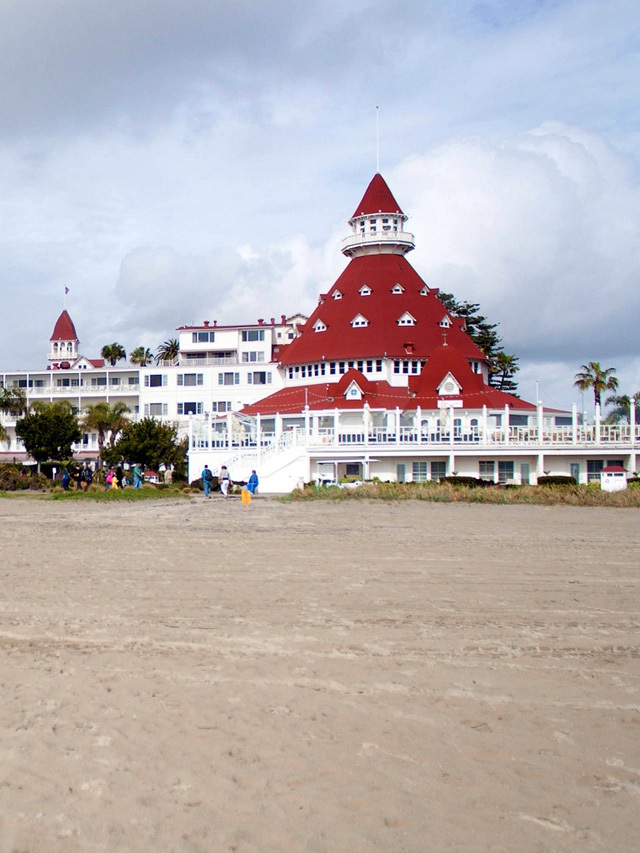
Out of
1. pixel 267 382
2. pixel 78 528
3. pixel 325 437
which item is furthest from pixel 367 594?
pixel 267 382

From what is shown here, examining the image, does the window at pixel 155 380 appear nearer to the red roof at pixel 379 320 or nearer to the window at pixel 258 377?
the window at pixel 258 377

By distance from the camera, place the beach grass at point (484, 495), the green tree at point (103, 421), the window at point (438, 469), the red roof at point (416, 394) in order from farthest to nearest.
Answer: the green tree at point (103, 421) → the red roof at point (416, 394) → the window at point (438, 469) → the beach grass at point (484, 495)

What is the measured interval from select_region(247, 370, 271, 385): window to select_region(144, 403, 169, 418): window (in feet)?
25.1

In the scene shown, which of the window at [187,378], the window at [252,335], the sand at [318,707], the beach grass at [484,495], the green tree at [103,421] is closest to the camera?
the sand at [318,707]

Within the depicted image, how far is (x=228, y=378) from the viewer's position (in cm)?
7100

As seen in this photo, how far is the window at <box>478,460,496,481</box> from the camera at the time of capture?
42250 mm

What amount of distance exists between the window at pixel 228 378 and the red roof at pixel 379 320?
8.84m

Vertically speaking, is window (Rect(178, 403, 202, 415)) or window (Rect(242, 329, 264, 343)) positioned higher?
window (Rect(242, 329, 264, 343))

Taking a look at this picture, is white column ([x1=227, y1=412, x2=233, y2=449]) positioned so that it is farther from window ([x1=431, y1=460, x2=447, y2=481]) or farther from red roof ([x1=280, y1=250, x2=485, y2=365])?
red roof ([x1=280, y1=250, x2=485, y2=365])

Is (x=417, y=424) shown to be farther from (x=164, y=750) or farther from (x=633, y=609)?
(x=164, y=750)

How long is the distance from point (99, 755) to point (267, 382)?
65.1 m

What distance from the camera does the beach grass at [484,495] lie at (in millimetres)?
29406

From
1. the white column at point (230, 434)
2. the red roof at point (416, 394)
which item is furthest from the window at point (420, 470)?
the white column at point (230, 434)

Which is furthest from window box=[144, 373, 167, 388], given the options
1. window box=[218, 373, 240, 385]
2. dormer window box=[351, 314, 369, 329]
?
dormer window box=[351, 314, 369, 329]
